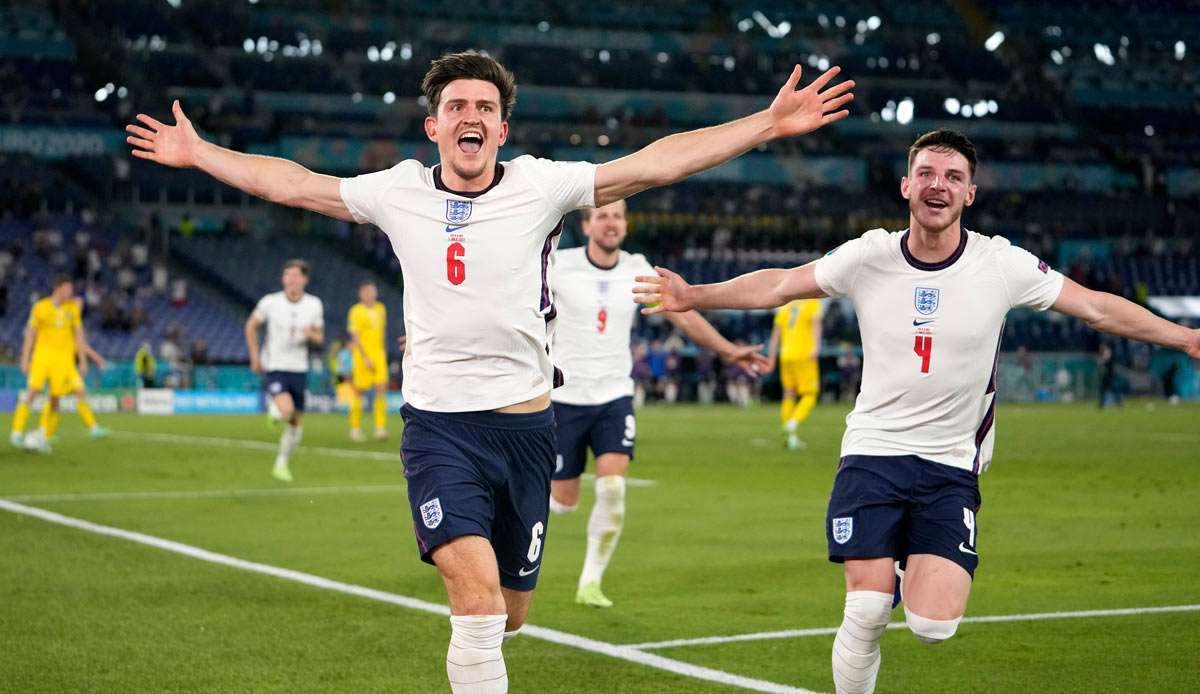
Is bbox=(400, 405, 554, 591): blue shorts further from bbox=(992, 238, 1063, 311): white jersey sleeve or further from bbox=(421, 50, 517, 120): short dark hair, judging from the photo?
bbox=(992, 238, 1063, 311): white jersey sleeve

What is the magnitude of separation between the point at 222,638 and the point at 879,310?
399 cm

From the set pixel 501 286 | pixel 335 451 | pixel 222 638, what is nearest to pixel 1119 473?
pixel 335 451

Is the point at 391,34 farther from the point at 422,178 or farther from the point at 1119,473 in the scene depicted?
the point at 422,178

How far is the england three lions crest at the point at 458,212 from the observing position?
5.86 m

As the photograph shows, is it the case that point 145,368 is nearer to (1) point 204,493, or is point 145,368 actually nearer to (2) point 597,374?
(1) point 204,493

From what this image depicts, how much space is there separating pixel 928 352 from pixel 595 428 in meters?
3.83

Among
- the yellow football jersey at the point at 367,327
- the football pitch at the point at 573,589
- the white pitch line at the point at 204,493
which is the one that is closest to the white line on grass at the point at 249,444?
the yellow football jersey at the point at 367,327

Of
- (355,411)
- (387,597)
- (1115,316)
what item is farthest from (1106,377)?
(1115,316)

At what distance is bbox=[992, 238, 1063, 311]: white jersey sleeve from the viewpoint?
21.2 ft

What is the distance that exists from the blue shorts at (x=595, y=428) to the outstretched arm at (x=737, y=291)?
3.10 meters

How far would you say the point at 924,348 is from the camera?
643 cm

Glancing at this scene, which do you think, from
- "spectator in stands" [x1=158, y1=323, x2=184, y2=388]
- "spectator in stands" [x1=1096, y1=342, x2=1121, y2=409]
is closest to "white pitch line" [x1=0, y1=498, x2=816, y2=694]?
"spectator in stands" [x1=158, y1=323, x2=184, y2=388]

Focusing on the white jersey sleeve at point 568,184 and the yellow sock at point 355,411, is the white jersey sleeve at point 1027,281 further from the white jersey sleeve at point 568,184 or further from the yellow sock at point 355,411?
the yellow sock at point 355,411

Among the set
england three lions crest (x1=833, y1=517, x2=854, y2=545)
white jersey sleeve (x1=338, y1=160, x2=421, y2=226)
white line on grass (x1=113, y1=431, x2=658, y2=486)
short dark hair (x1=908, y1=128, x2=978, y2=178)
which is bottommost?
white line on grass (x1=113, y1=431, x2=658, y2=486)
